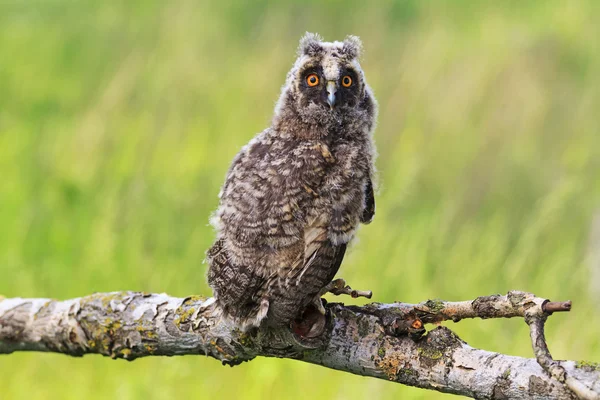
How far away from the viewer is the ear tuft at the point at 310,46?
260 cm

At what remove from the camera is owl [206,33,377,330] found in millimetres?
2152

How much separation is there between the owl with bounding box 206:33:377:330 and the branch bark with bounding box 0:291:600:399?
0.44 ft

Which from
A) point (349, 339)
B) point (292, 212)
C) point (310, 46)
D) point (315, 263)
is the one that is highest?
point (310, 46)

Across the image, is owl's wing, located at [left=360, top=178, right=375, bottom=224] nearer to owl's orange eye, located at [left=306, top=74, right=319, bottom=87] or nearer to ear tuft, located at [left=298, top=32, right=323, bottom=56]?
owl's orange eye, located at [left=306, top=74, right=319, bottom=87]

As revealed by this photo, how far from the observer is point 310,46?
2621 millimetres

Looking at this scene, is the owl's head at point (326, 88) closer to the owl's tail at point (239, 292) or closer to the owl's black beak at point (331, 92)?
the owl's black beak at point (331, 92)

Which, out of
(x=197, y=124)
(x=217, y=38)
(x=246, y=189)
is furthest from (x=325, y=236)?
(x=217, y=38)

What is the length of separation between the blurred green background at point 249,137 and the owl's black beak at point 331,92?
4.40 feet

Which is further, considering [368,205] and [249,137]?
[249,137]

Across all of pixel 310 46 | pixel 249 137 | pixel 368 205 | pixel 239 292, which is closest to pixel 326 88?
pixel 310 46

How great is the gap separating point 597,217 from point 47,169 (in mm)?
3710

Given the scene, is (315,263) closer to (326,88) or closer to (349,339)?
(349,339)

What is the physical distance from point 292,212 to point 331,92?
1.61 feet

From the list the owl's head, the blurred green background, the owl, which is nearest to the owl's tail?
the owl
